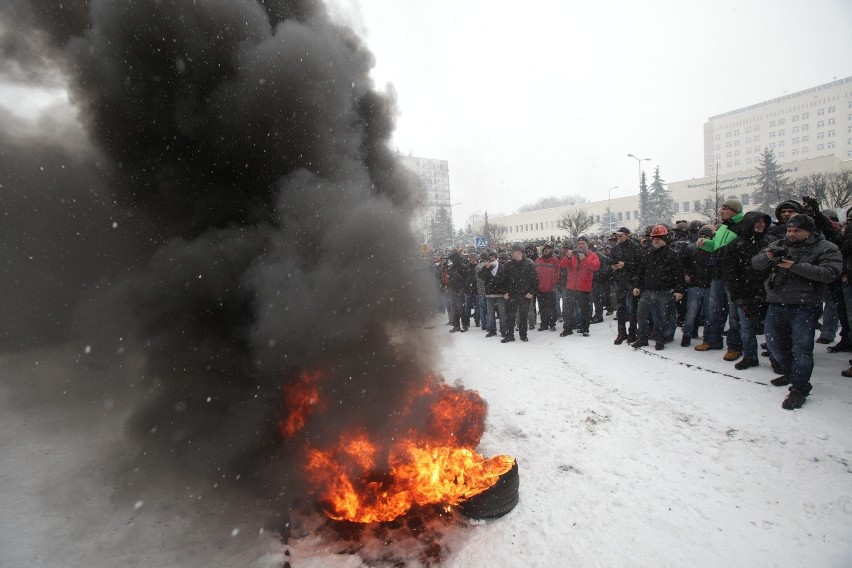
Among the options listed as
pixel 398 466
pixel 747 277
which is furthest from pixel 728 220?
pixel 398 466

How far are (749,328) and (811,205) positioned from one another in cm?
199

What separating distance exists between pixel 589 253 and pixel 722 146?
14595 centimetres

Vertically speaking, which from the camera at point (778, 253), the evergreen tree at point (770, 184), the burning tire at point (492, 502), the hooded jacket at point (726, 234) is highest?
the evergreen tree at point (770, 184)

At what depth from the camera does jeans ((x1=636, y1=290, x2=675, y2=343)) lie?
739 cm

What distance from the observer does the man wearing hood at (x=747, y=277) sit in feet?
18.6

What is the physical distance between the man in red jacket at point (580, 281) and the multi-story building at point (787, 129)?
370 feet

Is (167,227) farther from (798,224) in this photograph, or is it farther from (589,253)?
(589,253)

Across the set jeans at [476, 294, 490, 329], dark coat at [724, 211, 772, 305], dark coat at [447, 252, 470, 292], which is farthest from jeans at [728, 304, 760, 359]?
dark coat at [447, 252, 470, 292]

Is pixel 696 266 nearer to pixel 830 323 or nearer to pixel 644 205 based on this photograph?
pixel 830 323

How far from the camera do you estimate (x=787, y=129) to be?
107688 mm

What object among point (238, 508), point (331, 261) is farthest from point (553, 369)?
point (238, 508)

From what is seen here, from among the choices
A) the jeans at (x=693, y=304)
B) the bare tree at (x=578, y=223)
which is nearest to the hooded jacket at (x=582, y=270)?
the jeans at (x=693, y=304)

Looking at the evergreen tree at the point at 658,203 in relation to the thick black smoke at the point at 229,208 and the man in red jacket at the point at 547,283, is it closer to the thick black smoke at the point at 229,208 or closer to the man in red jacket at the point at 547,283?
the man in red jacket at the point at 547,283

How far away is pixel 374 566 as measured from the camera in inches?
120
